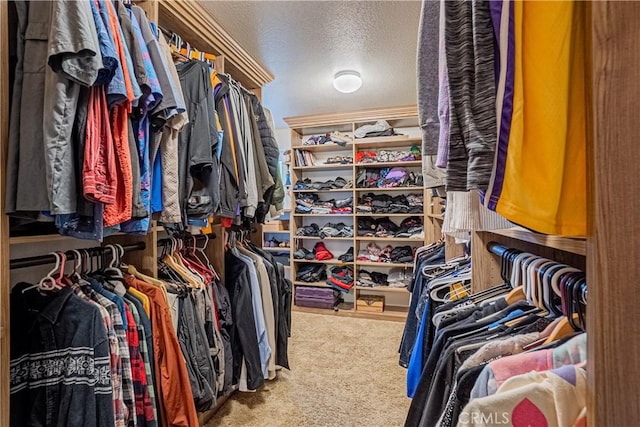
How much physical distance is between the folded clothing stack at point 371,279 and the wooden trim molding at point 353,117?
5.80 ft

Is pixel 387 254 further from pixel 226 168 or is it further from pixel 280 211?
pixel 226 168

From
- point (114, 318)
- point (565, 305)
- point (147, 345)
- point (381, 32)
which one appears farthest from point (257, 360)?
point (381, 32)

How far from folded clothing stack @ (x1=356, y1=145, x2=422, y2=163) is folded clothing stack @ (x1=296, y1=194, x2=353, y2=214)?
0.50m

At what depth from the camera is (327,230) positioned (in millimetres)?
3732

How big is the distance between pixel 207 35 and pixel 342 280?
271cm

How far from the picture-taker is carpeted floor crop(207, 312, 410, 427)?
5.81 feet

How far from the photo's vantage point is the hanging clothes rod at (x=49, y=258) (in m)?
1.01

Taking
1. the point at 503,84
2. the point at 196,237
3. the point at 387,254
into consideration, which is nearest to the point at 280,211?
the point at 196,237

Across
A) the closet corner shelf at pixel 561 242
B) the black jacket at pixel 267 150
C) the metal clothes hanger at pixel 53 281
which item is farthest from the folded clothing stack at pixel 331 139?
the closet corner shelf at pixel 561 242

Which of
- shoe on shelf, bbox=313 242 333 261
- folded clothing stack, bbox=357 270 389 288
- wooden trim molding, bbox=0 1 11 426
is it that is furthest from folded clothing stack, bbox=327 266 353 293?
wooden trim molding, bbox=0 1 11 426

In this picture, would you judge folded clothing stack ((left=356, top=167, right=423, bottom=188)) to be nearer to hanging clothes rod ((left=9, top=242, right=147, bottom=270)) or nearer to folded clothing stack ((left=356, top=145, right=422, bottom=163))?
folded clothing stack ((left=356, top=145, right=422, bottom=163))

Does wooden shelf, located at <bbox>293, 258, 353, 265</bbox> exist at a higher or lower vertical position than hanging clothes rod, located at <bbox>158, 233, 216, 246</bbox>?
lower

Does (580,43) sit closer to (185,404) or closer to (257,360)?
(185,404)

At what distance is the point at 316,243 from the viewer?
3.99m
